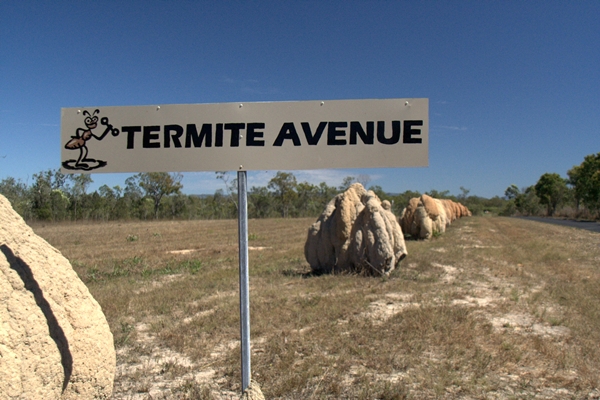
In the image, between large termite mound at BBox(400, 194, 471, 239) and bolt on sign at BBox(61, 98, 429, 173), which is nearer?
bolt on sign at BBox(61, 98, 429, 173)

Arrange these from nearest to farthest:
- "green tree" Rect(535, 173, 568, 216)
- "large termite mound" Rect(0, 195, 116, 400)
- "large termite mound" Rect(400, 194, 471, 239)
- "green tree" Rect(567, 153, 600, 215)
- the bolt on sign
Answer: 1. "large termite mound" Rect(0, 195, 116, 400)
2. the bolt on sign
3. "large termite mound" Rect(400, 194, 471, 239)
4. "green tree" Rect(567, 153, 600, 215)
5. "green tree" Rect(535, 173, 568, 216)

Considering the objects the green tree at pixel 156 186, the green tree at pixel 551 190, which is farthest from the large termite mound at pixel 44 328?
the green tree at pixel 551 190

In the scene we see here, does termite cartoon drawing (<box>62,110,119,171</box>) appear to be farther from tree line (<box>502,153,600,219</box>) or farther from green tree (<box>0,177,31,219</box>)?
tree line (<box>502,153,600,219</box>)

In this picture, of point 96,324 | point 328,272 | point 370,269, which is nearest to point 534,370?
point 96,324

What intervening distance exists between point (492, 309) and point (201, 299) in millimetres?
4476

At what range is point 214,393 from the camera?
3.38 m

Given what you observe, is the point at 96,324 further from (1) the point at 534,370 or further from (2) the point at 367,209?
(2) the point at 367,209

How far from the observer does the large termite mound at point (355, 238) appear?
8.20 meters

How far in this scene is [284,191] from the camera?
2018 inches

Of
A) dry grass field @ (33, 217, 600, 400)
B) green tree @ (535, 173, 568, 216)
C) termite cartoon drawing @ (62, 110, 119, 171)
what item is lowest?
dry grass field @ (33, 217, 600, 400)

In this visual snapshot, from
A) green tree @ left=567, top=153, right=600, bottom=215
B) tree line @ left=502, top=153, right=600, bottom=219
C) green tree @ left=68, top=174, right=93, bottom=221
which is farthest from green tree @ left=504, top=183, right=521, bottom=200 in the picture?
green tree @ left=68, top=174, right=93, bottom=221

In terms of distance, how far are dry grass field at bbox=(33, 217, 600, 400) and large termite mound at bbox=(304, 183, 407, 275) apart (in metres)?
0.44

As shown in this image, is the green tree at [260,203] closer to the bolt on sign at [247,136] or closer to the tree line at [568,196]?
the tree line at [568,196]

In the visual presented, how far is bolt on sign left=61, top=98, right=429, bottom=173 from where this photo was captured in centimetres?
231
